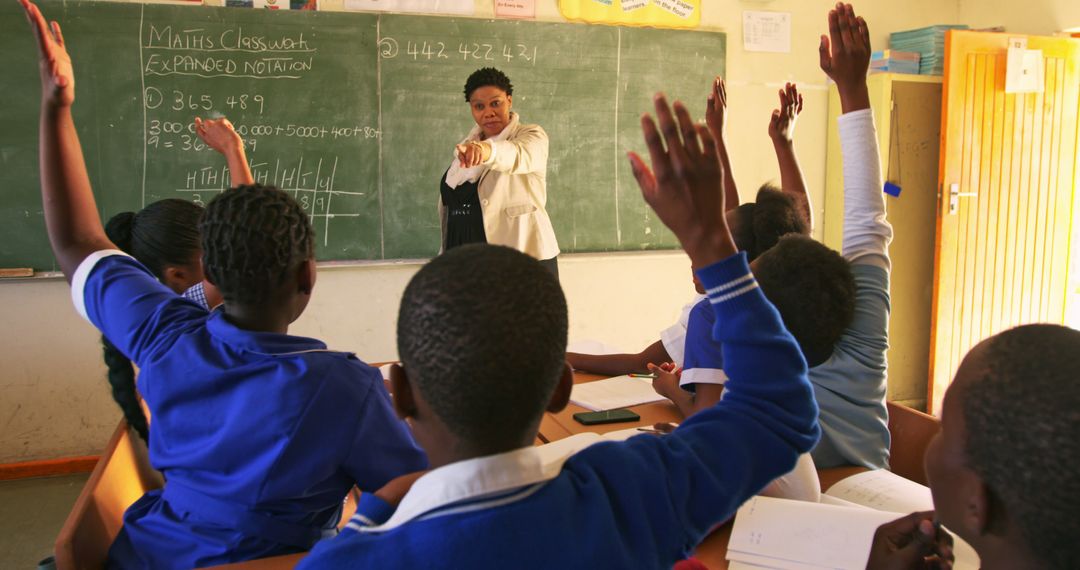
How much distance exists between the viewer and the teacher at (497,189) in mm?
3502

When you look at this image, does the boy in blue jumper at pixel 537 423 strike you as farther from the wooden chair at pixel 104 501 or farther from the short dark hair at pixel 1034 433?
the wooden chair at pixel 104 501

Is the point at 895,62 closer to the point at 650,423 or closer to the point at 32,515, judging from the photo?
the point at 650,423

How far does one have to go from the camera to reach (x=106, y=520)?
1.39m

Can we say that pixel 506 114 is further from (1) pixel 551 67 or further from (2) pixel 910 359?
(2) pixel 910 359

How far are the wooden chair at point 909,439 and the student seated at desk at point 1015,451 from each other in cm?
108

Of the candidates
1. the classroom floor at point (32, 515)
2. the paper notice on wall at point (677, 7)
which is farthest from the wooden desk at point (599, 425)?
the paper notice on wall at point (677, 7)

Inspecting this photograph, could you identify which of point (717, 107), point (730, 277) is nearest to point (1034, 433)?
point (730, 277)

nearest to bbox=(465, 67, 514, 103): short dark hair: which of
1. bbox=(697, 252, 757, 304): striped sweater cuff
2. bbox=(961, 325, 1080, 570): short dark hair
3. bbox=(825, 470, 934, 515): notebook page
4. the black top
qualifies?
the black top

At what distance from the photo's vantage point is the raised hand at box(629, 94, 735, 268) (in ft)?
2.49

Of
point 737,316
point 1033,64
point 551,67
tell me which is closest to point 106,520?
point 737,316

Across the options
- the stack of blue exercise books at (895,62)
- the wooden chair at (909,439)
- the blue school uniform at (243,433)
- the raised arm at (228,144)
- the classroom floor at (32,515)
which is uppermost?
the stack of blue exercise books at (895,62)

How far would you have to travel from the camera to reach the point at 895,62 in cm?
470

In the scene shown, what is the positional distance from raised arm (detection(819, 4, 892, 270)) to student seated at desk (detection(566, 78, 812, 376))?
0.44m

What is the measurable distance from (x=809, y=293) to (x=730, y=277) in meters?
0.68
